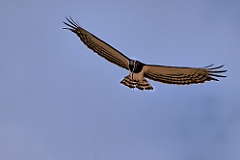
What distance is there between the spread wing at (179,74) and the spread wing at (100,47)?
103 cm

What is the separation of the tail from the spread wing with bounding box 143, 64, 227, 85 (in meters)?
0.30

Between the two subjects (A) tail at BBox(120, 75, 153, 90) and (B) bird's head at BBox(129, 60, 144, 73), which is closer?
(B) bird's head at BBox(129, 60, 144, 73)

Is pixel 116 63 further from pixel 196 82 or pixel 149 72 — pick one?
pixel 196 82

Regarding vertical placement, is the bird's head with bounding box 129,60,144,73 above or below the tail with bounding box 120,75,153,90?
above

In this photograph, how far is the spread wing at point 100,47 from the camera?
1083 inches

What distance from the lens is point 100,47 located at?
27.9 meters

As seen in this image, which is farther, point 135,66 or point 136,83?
point 136,83

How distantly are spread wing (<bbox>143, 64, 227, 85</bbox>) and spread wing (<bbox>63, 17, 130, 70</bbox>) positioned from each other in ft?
3.38

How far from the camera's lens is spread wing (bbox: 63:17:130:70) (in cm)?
2750

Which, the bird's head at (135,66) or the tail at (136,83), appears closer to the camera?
the bird's head at (135,66)

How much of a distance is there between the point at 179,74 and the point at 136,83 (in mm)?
1592

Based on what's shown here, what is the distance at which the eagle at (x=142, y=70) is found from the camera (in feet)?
87.0

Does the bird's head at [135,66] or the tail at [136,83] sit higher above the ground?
the bird's head at [135,66]

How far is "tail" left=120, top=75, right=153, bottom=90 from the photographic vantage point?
27.1 m
